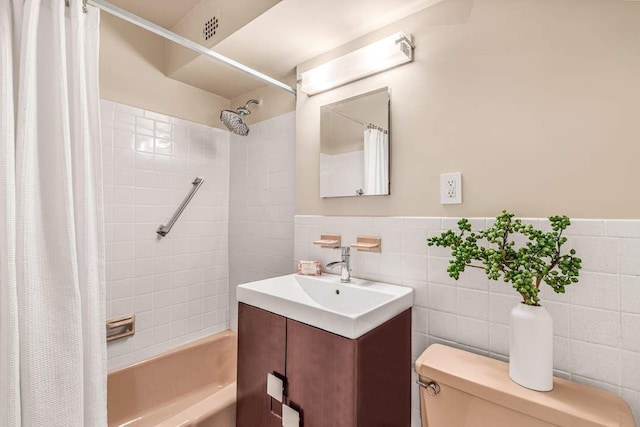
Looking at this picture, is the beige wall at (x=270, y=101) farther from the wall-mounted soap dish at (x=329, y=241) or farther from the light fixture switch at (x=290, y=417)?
the light fixture switch at (x=290, y=417)

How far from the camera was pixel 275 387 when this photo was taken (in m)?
1.08

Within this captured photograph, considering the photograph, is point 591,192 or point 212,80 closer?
point 591,192

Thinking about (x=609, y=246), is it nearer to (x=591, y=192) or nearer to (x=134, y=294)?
(x=591, y=192)

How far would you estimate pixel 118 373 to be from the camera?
5.30 feet

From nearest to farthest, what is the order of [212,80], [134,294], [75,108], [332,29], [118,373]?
[75,108] → [332,29] → [118,373] → [134,294] → [212,80]

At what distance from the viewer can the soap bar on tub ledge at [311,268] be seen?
1.49 m

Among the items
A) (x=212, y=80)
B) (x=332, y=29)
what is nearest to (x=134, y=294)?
(x=212, y=80)

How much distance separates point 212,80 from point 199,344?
1.76 metres

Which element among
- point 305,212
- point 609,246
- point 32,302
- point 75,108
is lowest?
point 32,302

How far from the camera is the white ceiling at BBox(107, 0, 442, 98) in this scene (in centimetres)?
125

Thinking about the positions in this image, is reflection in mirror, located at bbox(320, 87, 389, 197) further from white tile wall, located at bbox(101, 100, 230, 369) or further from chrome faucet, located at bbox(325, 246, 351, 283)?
white tile wall, located at bbox(101, 100, 230, 369)

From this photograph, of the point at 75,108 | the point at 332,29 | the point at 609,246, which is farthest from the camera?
the point at 332,29

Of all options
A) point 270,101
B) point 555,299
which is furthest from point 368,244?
point 270,101

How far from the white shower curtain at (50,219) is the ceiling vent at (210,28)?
23.2 inches
